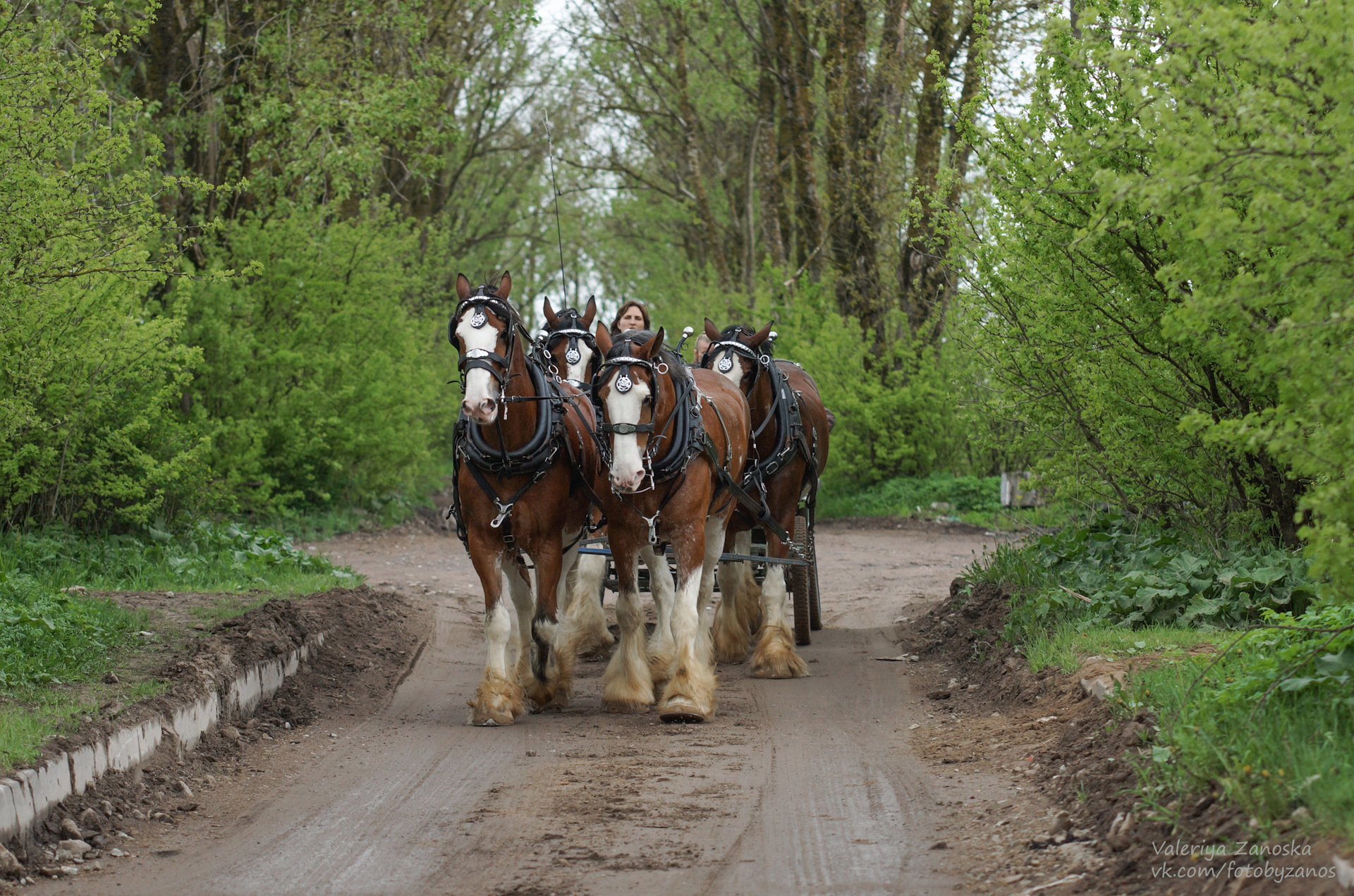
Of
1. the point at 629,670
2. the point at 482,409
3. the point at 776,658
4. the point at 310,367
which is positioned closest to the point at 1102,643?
the point at 776,658

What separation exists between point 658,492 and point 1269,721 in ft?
11.8

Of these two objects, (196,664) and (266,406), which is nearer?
(196,664)

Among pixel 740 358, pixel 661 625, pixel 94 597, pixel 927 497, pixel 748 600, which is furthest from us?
pixel 927 497

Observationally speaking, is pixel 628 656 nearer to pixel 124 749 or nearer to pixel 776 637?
pixel 776 637

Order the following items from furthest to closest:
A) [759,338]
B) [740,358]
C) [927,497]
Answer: [927,497]
[740,358]
[759,338]

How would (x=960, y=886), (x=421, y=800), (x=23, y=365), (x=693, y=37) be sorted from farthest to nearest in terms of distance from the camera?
(x=693, y=37) → (x=23, y=365) → (x=421, y=800) → (x=960, y=886)

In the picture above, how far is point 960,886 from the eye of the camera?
419 centimetres

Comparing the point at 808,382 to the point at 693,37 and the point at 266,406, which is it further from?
the point at 693,37

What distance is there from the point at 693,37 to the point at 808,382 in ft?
64.3

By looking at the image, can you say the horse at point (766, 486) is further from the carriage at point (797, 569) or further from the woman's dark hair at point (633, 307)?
the woman's dark hair at point (633, 307)

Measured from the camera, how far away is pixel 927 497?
66.3ft

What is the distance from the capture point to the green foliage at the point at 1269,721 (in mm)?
3768

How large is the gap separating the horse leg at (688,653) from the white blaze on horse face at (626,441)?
0.67 meters

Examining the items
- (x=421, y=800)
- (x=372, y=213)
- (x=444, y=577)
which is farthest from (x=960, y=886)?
(x=372, y=213)
